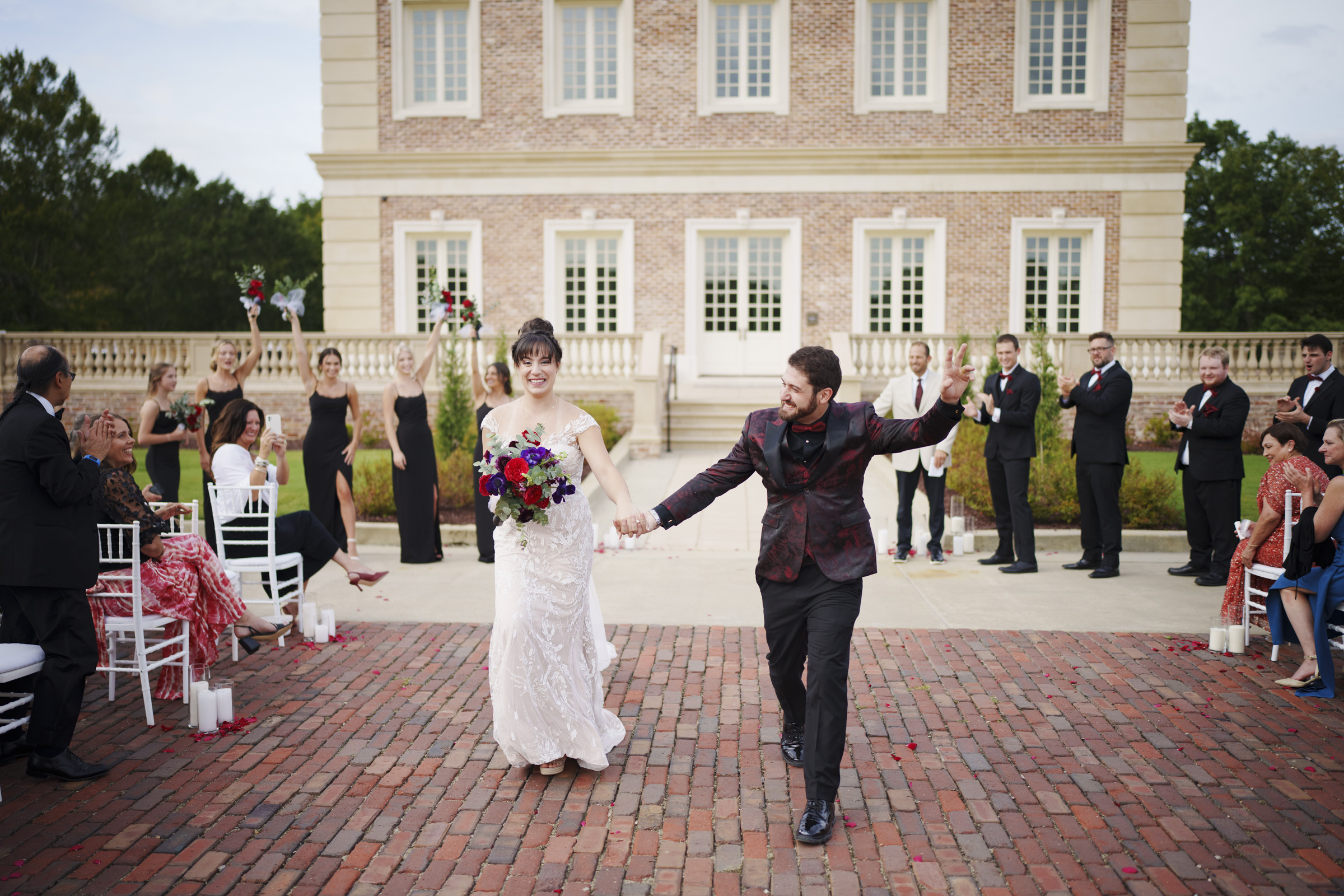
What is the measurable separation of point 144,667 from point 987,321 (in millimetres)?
19300

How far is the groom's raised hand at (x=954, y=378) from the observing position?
13.4 ft

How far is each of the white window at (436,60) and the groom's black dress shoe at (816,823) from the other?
20.4m

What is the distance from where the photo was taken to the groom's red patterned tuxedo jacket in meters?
4.25

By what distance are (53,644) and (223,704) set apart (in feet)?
3.17

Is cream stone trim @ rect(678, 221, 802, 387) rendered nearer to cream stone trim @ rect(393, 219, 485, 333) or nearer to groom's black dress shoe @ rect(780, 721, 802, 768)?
cream stone trim @ rect(393, 219, 485, 333)

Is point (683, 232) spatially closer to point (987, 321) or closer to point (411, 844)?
point (987, 321)

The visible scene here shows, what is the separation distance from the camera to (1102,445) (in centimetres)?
894

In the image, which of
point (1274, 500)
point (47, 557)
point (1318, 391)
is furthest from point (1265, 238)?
point (47, 557)

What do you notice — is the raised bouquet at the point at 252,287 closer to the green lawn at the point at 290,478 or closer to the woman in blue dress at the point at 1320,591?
the green lawn at the point at 290,478

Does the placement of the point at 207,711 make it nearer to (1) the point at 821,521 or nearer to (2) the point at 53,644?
(2) the point at 53,644

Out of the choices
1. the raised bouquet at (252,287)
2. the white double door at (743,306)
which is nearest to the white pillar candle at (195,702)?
the raised bouquet at (252,287)

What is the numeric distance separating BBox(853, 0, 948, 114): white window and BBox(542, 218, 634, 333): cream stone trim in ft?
19.7

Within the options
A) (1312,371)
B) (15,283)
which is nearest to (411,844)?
(1312,371)

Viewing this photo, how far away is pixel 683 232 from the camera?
843 inches
